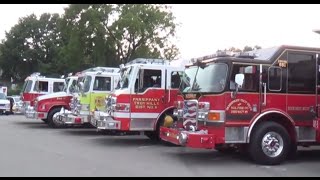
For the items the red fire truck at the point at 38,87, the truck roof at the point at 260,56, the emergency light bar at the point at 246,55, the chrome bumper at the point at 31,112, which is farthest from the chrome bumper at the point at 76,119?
the emergency light bar at the point at 246,55

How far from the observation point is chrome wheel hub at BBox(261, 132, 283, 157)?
10977 mm

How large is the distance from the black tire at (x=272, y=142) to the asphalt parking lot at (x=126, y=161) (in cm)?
21

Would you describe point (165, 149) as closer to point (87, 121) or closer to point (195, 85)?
point (195, 85)

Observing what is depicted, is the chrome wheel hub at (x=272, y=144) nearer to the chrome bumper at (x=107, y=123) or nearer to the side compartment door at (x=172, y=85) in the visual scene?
the side compartment door at (x=172, y=85)

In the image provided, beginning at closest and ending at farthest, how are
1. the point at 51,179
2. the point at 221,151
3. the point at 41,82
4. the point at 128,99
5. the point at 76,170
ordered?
1. the point at 51,179
2. the point at 76,170
3. the point at 221,151
4. the point at 128,99
5. the point at 41,82

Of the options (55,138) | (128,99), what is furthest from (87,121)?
(128,99)

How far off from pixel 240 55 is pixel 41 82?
14.2 m

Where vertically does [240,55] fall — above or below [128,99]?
above

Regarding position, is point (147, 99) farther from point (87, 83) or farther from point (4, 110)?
point (4, 110)

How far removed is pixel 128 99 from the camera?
14.3 metres

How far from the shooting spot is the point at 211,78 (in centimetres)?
1114

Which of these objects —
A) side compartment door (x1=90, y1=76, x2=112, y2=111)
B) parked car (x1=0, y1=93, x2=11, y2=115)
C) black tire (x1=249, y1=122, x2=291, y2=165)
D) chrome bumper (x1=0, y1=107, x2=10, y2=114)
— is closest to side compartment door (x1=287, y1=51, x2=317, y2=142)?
black tire (x1=249, y1=122, x2=291, y2=165)

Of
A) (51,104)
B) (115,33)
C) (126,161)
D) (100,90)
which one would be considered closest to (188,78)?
(126,161)

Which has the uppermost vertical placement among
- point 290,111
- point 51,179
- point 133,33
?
point 133,33
